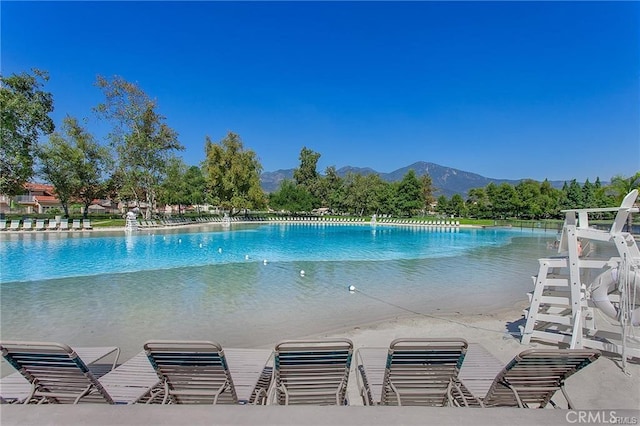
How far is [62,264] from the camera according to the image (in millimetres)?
14234

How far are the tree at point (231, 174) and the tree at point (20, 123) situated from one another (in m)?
18.4

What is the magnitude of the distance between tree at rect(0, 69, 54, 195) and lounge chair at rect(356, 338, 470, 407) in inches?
1397

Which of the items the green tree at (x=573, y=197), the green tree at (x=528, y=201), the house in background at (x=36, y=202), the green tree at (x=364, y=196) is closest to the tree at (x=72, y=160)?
the house in background at (x=36, y=202)

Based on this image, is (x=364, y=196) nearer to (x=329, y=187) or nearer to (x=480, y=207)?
(x=329, y=187)

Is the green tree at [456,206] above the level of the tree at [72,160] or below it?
below

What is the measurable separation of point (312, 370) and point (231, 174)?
46.1 metres

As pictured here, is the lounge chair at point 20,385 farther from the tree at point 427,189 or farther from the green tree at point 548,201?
the tree at point 427,189

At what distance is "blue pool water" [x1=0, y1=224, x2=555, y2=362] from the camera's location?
682 cm

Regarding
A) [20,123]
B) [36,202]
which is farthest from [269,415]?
[36,202]

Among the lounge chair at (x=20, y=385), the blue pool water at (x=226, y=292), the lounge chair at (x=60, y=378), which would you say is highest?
the lounge chair at (x=60, y=378)

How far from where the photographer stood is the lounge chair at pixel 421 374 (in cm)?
272

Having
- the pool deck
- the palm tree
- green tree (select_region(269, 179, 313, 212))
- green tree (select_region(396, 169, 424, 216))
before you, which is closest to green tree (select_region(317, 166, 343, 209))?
green tree (select_region(269, 179, 313, 212))

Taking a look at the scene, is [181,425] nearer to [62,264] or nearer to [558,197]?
[62,264]

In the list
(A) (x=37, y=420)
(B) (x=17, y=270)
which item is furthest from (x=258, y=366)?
(B) (x=17, y=270)
